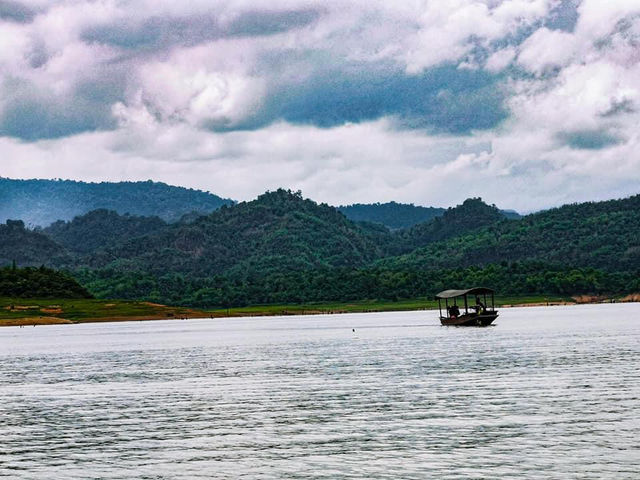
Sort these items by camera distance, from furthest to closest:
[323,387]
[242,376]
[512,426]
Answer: [242,376]
[323,387]
[512,426]

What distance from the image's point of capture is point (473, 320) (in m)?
190

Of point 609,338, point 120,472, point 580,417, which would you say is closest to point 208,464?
point 120,472

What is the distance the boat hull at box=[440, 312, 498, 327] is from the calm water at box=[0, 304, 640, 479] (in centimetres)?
7922

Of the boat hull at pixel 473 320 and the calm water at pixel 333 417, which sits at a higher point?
the boat hull at pixel 473 320

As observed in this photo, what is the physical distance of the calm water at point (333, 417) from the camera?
4218 centimetres

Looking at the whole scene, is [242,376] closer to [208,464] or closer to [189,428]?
[189,428]

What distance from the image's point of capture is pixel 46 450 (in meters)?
47.9

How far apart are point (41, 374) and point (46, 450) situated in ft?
165

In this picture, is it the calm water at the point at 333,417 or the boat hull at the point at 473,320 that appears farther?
the boat hull at the point at 473,320

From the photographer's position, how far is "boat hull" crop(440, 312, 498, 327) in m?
188

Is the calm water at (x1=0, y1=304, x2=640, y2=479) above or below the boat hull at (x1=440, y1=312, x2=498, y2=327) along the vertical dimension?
below

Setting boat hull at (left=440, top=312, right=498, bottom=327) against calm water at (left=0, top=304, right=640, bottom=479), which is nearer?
calm water at (left=0, top=304, right=640, bottom=479)

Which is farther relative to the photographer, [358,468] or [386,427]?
[386,427]

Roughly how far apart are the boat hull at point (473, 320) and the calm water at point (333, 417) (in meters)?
79.2
